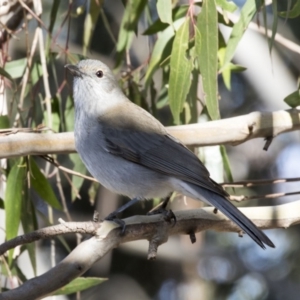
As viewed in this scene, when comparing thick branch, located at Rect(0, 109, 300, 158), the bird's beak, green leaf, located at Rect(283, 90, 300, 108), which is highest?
the bird's beak

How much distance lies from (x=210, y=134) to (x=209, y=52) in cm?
31

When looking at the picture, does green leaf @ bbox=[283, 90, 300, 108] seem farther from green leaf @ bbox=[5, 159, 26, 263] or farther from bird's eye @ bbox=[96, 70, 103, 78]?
green leaf @ bbox=[5, 159, 26, 263]

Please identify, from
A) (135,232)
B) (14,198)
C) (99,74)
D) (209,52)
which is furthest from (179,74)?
(14,198)

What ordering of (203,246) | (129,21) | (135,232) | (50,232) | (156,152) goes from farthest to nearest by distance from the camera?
(203,246) → (129,21) → (156,152) → (135,232) → (50,232)

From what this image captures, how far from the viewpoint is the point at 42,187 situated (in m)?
3.17

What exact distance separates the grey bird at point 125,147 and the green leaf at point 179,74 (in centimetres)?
21

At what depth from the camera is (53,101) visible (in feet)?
11.7

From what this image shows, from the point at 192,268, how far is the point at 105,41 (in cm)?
182

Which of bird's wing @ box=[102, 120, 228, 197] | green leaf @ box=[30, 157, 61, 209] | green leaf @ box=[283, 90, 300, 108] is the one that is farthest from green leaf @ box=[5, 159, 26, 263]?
green leaf @ box=[283, 90, 300, 108]

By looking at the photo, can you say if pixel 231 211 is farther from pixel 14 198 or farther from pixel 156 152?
pixel 14 198

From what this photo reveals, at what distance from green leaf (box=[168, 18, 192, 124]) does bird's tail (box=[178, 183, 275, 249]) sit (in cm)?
32

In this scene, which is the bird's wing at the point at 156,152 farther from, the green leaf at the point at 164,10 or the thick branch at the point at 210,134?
the green leaf at the point at 164,10

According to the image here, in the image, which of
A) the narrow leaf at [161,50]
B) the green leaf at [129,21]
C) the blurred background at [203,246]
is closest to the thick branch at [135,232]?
the narrow leaf at [161,50]

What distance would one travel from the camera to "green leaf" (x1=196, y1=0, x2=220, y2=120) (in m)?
2.70
